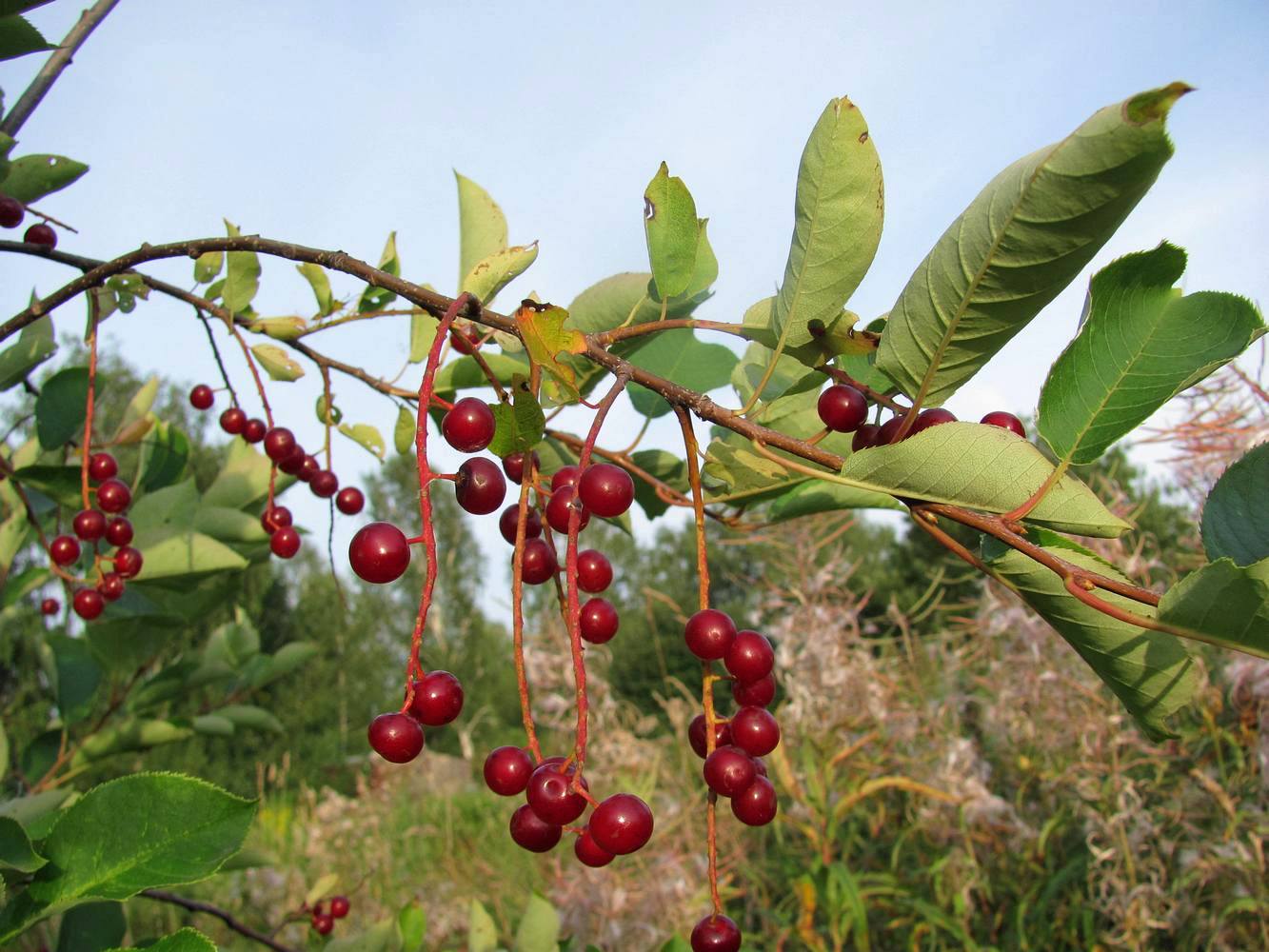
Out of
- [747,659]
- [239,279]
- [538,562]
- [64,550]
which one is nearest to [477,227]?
[239,279]

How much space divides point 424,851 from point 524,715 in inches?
260

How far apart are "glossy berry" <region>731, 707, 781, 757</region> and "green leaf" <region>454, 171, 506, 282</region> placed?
493 millimetres

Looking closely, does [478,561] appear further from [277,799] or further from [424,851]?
[424,851]

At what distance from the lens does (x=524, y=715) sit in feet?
1.47

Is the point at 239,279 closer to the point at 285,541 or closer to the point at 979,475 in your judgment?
the point at 285,541

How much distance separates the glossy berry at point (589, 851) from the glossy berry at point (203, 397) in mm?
872

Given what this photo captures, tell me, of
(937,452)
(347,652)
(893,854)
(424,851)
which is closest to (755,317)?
(937,452)

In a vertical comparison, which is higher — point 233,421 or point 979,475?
point 233,421

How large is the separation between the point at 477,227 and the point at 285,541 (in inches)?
22.0

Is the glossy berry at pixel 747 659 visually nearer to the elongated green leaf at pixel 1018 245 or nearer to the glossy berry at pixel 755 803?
the glossy berry at pixel 755 803

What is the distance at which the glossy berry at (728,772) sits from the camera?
0.50 metres

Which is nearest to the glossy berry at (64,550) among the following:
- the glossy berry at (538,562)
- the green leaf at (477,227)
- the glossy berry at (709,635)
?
the green leaf at (477,227)

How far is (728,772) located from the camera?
0.50 meters

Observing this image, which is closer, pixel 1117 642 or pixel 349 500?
pixel 1117 642
